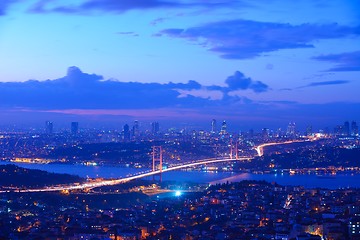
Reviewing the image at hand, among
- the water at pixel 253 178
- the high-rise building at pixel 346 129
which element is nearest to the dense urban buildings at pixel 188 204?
the water at pixel 253 178

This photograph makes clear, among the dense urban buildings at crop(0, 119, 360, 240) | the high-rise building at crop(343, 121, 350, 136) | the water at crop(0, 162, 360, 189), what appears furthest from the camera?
the high-rise building at crop(343, 121, 350, 136)

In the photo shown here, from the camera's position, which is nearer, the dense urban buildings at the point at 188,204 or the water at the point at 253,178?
the dense urban buildings at the point at 188,204

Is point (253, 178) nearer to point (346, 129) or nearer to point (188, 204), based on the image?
point (188, 204)

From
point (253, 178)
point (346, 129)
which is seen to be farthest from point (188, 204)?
point (346, 129)

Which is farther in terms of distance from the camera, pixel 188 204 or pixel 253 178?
pixel 253 178

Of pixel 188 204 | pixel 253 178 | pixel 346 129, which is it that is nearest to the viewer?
pixel 188 204

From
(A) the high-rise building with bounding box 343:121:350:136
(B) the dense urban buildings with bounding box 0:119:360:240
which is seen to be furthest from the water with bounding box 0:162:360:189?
(A) the high-rise building with bounding box 343:121:350:136

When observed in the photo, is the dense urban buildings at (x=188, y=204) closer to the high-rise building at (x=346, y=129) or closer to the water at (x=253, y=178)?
the water at (x=253, y=178)

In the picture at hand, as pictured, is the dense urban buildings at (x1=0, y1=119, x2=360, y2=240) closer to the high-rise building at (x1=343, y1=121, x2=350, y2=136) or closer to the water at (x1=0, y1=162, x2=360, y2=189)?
the water at (x1=0, y1=162, x2=360, y2=189)

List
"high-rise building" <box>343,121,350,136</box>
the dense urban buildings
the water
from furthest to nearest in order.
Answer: "high-rise building" <box>343,121,350,136</box>, the water, the dense urban buildings

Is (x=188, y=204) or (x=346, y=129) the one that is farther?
(x=346, y=129)

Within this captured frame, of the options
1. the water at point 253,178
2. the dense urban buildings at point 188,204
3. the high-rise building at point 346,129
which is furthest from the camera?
the high-rise building at point 346,129

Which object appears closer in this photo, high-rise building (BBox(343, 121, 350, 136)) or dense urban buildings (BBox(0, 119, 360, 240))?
dense urban buildings (BBox(0, 119, 360, 240))

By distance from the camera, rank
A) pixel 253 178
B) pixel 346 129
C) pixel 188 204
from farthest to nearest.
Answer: pixel 346 129, pixel 253 178, pixel 188 204
